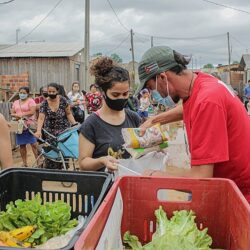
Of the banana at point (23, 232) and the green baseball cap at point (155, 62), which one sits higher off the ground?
the green baseball cap at point (155, 62)

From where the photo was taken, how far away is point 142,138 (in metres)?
2.73

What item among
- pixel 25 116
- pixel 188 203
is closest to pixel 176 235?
pixel 188 203

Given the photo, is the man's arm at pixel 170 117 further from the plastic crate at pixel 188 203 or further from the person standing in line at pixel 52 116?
the person standing in line at pixel 52 116

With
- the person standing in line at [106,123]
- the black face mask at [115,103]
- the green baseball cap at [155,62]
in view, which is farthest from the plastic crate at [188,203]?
the black face mask at [115,103]

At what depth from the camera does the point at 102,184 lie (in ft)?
6.75

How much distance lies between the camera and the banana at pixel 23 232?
1.64m

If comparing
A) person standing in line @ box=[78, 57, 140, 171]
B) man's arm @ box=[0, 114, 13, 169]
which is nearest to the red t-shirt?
person standing in line @ box=[78, 57, 140, 171]

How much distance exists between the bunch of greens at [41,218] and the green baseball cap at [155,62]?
960 millimetres

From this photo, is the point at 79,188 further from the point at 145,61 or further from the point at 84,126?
the point at 84,126

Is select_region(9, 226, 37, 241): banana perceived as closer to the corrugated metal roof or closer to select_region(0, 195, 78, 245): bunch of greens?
select_region(0, 195, 78, 245): bunch of greens

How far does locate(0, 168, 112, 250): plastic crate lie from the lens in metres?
2.06

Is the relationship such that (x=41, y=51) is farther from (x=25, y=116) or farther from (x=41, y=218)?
(x=41, y=218)

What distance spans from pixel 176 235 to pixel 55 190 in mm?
734

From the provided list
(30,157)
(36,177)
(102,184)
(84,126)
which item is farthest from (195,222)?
(30,157)
